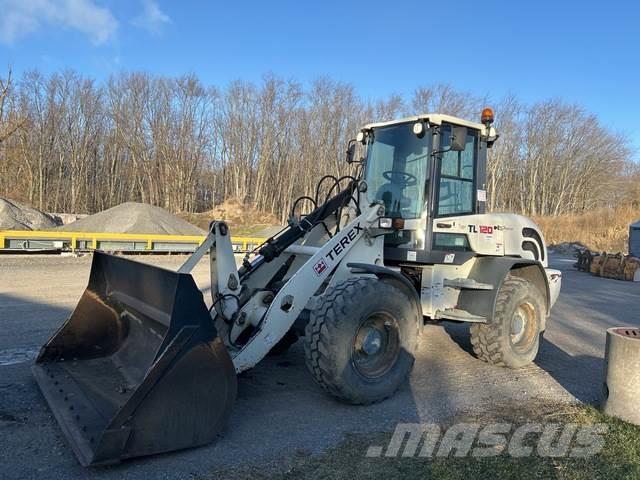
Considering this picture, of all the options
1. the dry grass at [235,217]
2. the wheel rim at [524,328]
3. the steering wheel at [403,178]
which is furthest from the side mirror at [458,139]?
the dry grass at [235,217]

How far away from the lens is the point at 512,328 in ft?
19.9

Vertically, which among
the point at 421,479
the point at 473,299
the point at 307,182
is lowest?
the point at 421,479

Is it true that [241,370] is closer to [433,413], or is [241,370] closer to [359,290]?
[359,290]

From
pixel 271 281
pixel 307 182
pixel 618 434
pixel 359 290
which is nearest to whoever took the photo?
pixel 618 434

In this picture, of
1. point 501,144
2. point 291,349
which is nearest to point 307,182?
point 501,144

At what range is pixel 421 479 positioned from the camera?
332 centimetres

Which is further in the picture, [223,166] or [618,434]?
[223,166]

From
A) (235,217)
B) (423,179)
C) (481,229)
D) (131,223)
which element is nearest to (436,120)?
(423,179)

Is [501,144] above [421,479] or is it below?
above

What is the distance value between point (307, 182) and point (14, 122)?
2285cm

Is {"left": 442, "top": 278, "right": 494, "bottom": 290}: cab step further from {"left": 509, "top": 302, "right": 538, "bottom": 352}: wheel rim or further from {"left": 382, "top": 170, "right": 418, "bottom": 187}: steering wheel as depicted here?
{"left": 382, "top": 170, "right": 418, "bottom": 187}: steering wheel

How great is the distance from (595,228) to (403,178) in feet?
117

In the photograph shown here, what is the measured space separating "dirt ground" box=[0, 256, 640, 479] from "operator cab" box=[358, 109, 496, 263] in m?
1.45

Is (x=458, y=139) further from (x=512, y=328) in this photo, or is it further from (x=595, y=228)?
(x=595, y=228)
